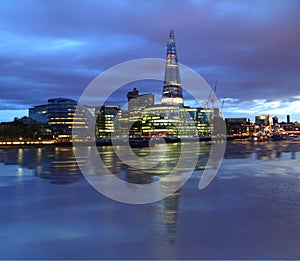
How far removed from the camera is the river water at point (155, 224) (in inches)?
342

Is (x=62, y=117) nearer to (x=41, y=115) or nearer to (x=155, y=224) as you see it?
(x=41, y=115)

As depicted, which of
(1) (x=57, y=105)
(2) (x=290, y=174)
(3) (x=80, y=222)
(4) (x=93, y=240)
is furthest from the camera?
(1) (x=57, y=105)

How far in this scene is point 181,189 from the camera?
1745 cm

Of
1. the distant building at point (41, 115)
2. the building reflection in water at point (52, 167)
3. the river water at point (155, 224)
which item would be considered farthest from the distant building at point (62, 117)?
the river water at point (155, 224)

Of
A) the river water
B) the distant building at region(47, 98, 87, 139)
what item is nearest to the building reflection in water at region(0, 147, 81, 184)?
the river water

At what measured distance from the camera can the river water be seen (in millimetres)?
8680

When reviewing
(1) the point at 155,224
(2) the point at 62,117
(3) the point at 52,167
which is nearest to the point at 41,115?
(2) the point at 62,117

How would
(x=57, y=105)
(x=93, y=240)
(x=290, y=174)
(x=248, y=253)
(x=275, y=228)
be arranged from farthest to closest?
(x=57, y=105)
(x=290, y=174)
(x=275, y=228)
(x=93, y=240)
(x=248, y=253)

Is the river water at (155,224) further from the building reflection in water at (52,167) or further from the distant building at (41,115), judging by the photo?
the distant building at (41,115)

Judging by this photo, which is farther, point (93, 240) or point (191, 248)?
point (93, 240)

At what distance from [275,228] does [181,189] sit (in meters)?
7.27

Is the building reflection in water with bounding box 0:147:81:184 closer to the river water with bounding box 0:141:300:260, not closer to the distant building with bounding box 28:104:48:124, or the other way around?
the river water with bounding box 0:141:300:260

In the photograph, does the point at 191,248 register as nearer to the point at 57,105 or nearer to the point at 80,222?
the point at 80,222

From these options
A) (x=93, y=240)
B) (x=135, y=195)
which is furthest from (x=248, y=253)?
(x=135, y=195)
